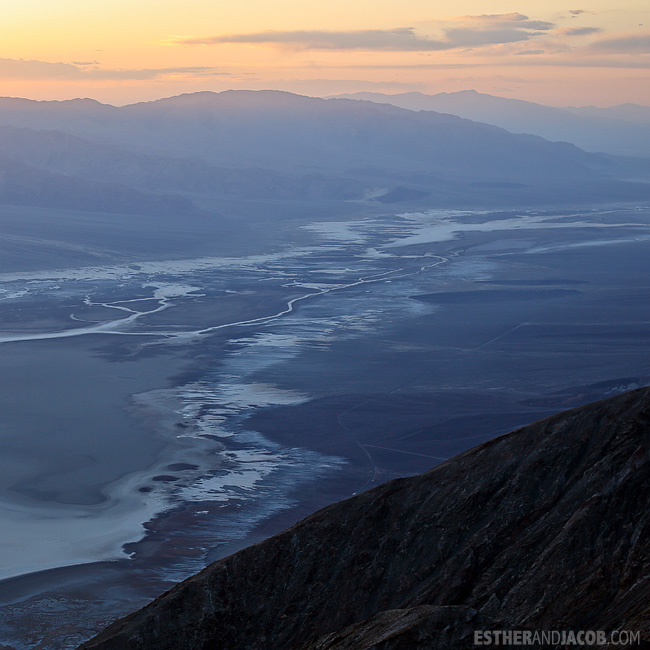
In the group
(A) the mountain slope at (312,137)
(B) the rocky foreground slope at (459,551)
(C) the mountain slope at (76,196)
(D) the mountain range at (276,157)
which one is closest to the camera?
(B) the rocky foreground slope at (459,551)

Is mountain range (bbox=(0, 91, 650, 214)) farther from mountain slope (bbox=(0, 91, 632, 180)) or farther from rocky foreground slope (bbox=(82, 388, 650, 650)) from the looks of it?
rocky foreground slope (bbox=(82, 388, 650, 650))

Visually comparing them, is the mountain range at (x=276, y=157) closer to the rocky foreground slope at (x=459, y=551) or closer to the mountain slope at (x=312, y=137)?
the mountain slope at (x=312, y=137)

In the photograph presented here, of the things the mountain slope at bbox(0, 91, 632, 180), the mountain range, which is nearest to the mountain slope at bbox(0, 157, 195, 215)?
the mountain range

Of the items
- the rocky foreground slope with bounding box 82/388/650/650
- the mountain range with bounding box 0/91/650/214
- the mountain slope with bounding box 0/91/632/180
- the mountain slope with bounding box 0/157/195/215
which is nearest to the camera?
the rocky foreground slope with bounding box 82/388/650/650

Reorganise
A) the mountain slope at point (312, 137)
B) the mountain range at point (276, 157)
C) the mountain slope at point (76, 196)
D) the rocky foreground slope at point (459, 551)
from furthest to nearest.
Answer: the mountain slope at point (312, 137)
the mountain range at point (276, 157)
the mountain slope at point (76, 196)
the rocky foreground slope at point (459, 551)

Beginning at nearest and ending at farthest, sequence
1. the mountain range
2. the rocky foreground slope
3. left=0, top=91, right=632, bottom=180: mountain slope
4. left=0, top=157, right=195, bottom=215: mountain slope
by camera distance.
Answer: the rocky foreground slope
left=0, top=157, right=195, bottom=215: mountain slope
the mountain range
left=0, top=91, right=632, bottom=180: mountain slope

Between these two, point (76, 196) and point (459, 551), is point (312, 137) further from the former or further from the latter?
point (459, 551)

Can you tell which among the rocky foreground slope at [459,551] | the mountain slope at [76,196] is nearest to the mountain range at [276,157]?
the mountain slope at [76,196]

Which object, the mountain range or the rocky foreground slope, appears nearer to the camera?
the rocky foreground slope

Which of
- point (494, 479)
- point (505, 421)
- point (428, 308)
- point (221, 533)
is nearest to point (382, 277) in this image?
point (428, 308)

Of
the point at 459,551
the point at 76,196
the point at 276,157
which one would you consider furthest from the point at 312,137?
the point at 459,551
